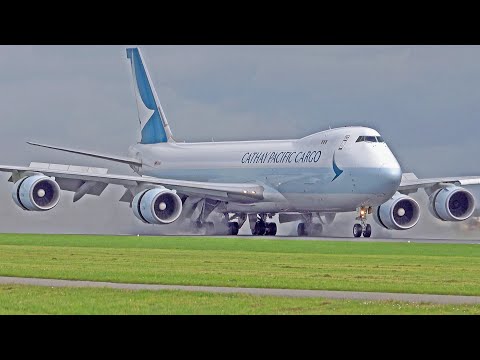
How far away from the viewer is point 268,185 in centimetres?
6825

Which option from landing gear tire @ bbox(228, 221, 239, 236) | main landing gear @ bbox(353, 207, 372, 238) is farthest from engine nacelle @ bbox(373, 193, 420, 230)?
landing gear tire @ bbox(228, 221, 239, 236)

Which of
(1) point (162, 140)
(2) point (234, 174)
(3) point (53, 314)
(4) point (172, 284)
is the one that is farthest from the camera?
(1) point (162, 140)

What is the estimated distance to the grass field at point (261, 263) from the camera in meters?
32.5

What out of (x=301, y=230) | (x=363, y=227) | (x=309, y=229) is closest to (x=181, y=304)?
(x=363, y=227)

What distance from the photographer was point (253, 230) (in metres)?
71.6

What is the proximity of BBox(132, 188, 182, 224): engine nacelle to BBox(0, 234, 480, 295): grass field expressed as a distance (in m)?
5.02

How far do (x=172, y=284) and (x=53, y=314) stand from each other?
7791 millimetres

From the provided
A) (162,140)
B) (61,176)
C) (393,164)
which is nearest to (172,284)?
(393,164)


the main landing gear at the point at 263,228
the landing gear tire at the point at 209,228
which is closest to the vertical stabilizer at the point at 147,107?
the landing gear tire at the point at 209,228

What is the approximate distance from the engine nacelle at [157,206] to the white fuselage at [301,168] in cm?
638

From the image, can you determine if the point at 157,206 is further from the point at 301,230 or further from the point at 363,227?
the point at 363,227

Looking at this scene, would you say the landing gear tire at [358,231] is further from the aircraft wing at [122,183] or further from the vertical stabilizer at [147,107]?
the vertical stabilizer at [147,107]

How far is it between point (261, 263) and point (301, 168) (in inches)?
982

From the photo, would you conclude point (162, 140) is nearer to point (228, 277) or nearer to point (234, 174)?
point (234, 174)
